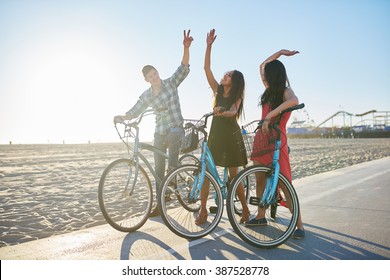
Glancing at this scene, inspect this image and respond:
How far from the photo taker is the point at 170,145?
4.79m

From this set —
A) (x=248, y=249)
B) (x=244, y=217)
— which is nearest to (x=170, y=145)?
(x=244, y=217)

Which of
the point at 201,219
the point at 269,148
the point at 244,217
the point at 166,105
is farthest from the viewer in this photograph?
the point at 166,105

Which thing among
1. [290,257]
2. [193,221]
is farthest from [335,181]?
[290,257]

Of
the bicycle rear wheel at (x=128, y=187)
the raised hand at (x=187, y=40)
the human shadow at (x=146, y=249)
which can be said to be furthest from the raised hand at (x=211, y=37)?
the human shadow at (x=146, y=249)

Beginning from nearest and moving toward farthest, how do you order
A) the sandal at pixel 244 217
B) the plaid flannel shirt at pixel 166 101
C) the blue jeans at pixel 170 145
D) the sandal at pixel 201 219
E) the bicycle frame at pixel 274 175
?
the bicycle frame at pixel 274 175 → the sandal at pixel 201 219 → the sandal at pixel 244 217 → the blue jeans at pixel 170 145 → the plaid flannel shirt at pixel 166 101

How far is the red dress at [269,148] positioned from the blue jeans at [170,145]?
1.17 meters

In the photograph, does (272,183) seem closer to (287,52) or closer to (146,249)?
(146,249)

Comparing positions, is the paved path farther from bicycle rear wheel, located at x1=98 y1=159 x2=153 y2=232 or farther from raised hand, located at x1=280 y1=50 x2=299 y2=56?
raised hand, located at x1=280 y1=50 x2=299 y2=56

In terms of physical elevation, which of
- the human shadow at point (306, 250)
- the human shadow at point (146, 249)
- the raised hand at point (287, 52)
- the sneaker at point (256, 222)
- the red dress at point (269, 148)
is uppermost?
the raised hand at point (287, 52)

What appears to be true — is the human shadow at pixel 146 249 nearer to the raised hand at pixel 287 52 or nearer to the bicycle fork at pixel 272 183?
the bicycle fork at pixel 272 183

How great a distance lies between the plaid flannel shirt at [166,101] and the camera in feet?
16.0

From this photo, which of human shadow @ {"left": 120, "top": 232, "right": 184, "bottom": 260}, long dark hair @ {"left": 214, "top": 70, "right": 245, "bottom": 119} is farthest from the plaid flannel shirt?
human shadow @ {"left": 120, "top": 232, "right": 184, "bottom": 260}

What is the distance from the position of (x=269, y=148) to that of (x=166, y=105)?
1750mm
